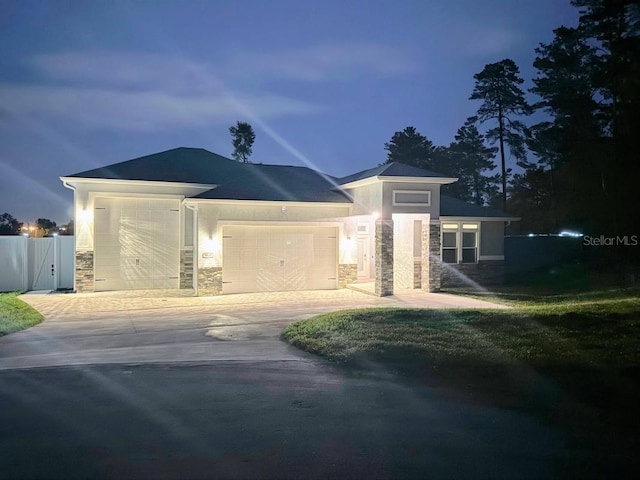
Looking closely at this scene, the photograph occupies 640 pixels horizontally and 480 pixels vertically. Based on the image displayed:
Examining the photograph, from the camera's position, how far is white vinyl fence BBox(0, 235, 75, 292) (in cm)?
1873

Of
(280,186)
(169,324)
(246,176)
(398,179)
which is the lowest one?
(169,324)

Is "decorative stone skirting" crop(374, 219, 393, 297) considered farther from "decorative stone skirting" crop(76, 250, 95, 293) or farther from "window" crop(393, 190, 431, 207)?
"decorative stone skirting" crop(76, 250, 95, 293)

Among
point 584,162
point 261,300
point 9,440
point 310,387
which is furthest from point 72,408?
point 584,162

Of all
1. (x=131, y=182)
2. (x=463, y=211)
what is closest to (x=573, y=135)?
(x=463, y=211)

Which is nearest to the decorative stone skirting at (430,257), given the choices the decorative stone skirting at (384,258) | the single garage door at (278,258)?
the decorative stone skirting at (384,258)

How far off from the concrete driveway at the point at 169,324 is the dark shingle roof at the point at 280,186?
3522mm

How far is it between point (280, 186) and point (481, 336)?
41.2 ft

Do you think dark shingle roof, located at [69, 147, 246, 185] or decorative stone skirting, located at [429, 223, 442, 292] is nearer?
decorative stone skirting, located at [429, 223, 442, 292]

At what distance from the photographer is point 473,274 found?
22.6m

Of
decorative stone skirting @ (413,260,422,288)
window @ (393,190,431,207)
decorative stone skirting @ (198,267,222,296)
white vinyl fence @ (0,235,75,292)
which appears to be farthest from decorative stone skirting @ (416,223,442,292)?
white vinyl fence @ (0,235,75,292)

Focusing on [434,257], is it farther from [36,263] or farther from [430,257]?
[36,263]

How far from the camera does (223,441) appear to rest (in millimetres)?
5145

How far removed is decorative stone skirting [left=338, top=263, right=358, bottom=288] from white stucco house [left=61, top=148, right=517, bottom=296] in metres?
0.04

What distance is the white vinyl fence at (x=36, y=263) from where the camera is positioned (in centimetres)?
1873
